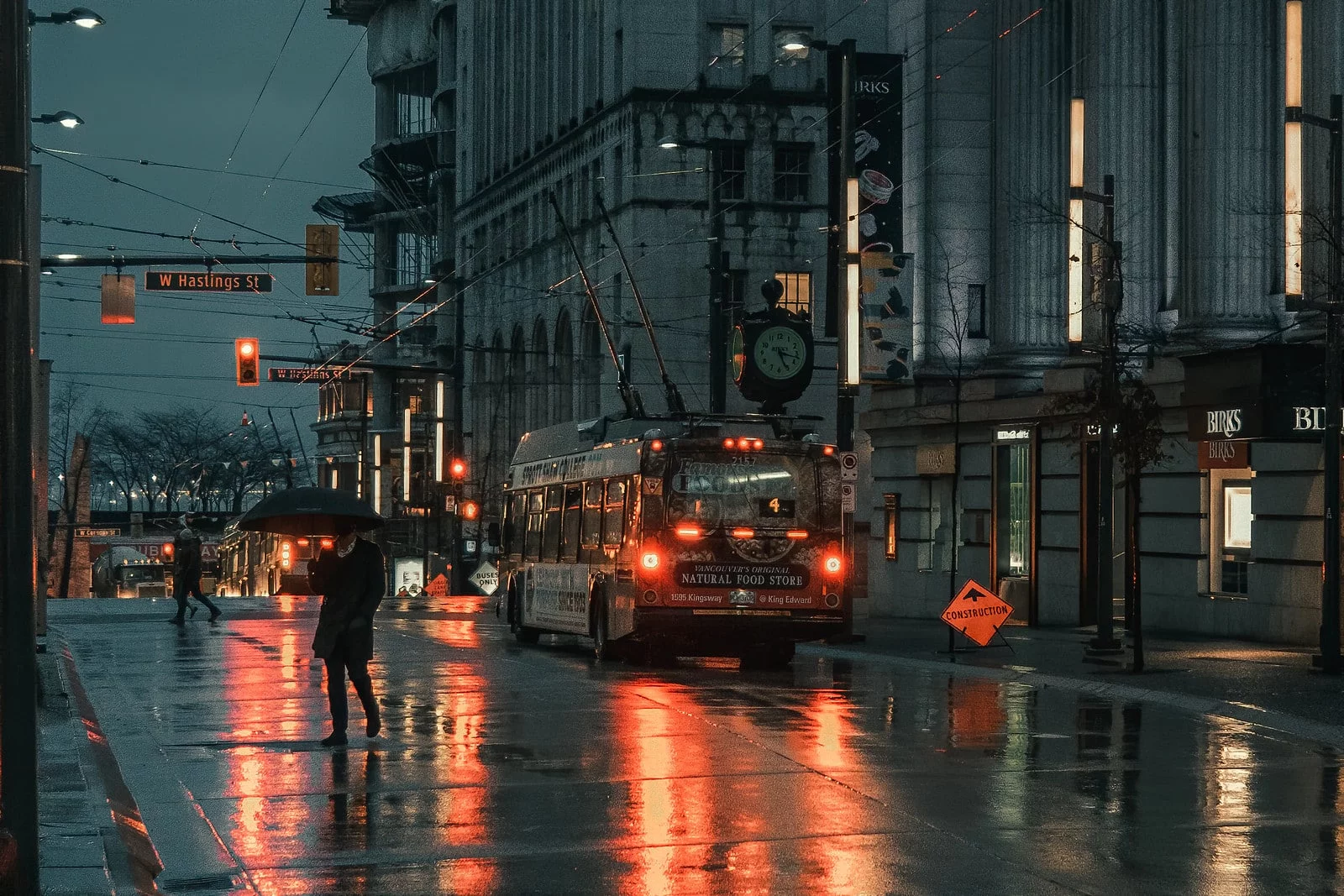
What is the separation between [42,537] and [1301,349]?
52.1 ft

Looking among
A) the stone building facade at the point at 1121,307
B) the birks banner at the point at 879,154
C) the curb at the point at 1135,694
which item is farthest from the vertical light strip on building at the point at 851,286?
the birks banner at the point at 879,154

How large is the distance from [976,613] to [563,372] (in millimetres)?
46272

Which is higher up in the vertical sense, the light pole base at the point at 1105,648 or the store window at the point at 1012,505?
the store window at the point at 1012,505

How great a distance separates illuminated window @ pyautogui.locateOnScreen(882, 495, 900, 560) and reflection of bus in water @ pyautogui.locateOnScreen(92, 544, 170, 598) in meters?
74.3

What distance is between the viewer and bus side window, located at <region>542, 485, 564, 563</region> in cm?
2998

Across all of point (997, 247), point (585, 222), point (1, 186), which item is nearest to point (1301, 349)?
point (997, 247)

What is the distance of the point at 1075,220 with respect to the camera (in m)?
26.6

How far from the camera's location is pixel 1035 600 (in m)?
34.3

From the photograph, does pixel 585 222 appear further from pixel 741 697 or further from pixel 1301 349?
pixel 741 697

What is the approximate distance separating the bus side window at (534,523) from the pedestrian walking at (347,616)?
14726mm

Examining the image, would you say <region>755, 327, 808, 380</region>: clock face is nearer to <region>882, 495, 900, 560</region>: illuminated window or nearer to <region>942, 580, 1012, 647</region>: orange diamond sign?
<region>882, 495, 900, 560</region>: illuminated window

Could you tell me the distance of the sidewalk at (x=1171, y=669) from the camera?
722 inches

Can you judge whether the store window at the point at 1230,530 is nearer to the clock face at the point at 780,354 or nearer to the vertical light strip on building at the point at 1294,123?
the vertical light strip on building at the point at 1294,123

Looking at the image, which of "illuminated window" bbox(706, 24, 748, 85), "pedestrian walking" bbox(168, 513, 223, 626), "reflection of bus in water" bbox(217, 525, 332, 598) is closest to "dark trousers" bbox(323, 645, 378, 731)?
"pedestrian walking" bbox(168, 513, 223, 626)
